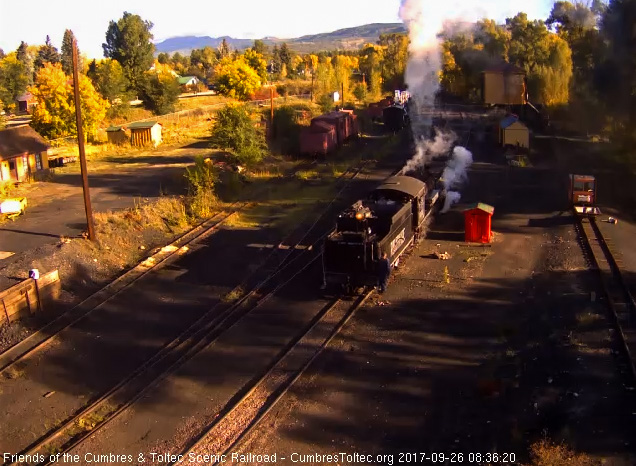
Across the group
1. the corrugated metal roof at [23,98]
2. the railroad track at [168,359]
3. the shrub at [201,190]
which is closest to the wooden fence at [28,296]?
the railroad track at [168,359]

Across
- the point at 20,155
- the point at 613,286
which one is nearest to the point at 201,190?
the point at 20,155

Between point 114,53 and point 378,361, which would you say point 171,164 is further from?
point 114,53

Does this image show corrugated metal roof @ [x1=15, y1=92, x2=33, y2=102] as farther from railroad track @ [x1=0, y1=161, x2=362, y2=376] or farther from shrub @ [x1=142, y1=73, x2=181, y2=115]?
railroad track @ [x1=0, y1=161, x2=362, y2=376]

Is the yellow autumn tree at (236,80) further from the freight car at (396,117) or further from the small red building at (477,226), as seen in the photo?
the small red building at (477,226)

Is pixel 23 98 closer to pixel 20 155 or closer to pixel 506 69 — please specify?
pixel 20 155

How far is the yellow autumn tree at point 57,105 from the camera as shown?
40781mm

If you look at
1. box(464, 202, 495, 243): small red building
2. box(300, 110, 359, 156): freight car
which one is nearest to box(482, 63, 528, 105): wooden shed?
box(300, 110, 359, 156): freight car

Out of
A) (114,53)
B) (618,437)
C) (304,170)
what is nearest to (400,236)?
(618,437)

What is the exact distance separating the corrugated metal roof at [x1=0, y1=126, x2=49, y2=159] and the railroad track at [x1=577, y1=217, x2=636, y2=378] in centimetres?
2846

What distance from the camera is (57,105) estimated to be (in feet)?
136

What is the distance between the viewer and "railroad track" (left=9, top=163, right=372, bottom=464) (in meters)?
10.0

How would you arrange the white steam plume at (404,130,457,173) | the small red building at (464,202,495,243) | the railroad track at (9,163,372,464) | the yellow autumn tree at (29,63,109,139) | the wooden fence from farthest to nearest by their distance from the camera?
the yellow autumn tree at (29,63,109,139)
the white steam plume at (404,130,457,173)
the small red building at (464,202,495,243)
the wooden fence
the railroad track at (9,163,372,464)

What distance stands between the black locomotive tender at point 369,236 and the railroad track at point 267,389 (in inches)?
33.8

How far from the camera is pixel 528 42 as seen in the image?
66000 mm
